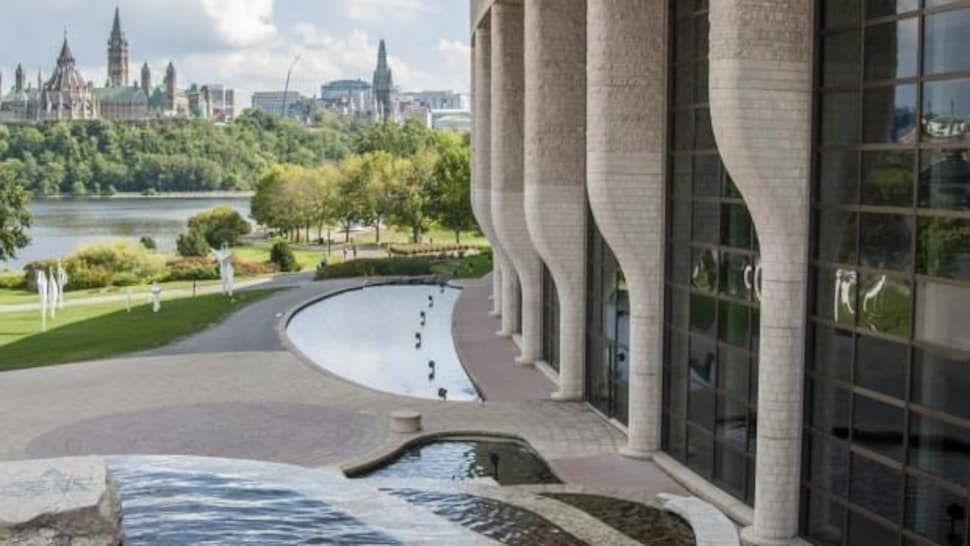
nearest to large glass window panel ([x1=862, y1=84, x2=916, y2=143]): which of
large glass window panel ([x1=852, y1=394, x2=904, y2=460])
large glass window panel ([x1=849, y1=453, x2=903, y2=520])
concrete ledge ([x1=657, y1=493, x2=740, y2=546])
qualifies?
large glass window panel ([x1=852, y1=394, x2=904, y2=460])

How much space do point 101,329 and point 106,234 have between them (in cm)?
6873

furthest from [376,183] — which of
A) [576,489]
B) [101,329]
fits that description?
[576,489]

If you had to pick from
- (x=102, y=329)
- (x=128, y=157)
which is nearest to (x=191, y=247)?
(x=102, y=329)

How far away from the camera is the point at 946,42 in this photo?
13992mm

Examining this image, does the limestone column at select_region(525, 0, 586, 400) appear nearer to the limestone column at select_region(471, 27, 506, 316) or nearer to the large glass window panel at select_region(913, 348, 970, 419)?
the limestone column at select_region(471, 27, 506, 316)

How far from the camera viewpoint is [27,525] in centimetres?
955

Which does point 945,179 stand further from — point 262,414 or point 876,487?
point 262,414

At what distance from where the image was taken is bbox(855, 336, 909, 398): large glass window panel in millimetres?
14750

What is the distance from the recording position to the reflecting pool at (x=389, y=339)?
33.0m

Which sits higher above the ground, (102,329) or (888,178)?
(888,178)

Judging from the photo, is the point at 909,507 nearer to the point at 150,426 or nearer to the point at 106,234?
the point at 150,426

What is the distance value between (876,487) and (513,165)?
20667 mm

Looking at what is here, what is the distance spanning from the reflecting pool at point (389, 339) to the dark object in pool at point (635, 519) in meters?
11.9

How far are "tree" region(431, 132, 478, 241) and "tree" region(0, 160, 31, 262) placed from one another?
26687 mm
